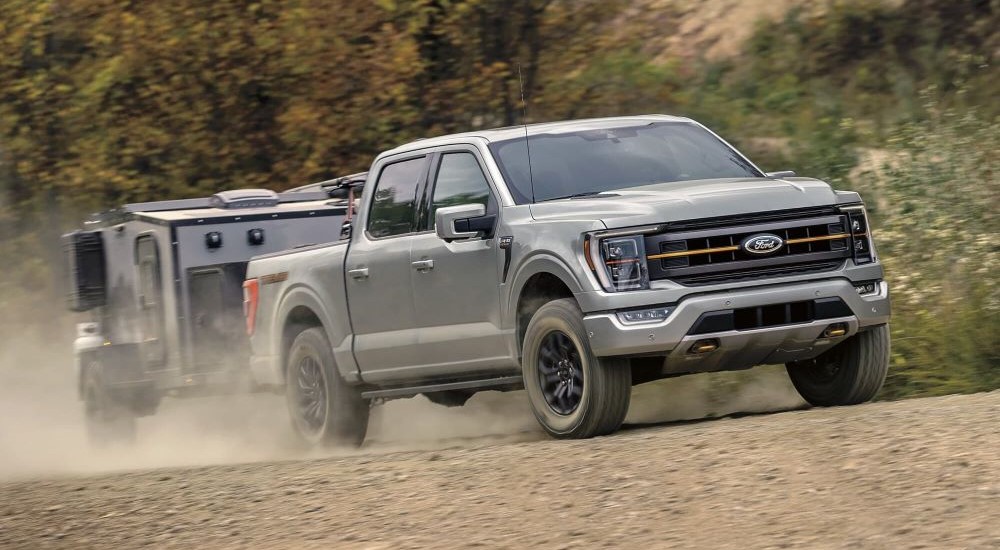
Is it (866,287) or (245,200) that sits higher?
(245,200)

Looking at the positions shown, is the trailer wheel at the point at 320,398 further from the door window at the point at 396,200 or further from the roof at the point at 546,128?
the roof at the point at 546,128

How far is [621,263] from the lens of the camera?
27.1 feet

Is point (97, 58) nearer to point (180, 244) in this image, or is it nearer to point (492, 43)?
point (492, 43)

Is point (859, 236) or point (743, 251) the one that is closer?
point (743, 251)

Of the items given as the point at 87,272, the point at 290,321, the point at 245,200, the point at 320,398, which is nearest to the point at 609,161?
the point at 320,398

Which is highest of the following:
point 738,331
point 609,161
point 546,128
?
point 546,128

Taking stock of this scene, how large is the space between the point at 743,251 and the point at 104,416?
24.9 ft

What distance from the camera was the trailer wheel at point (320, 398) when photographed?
35.6 ft

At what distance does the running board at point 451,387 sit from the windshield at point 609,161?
3.37ft

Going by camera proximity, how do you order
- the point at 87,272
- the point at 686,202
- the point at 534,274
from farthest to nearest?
the point at 87,272 → the point at 534,274 → the point at 686,202

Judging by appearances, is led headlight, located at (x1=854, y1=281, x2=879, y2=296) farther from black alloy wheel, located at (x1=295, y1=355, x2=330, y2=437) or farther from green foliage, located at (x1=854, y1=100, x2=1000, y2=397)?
black alloy wheel, located at (x1=295, y1=355, x2=330, y2=437)

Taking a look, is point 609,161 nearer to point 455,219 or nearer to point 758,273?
point 455,219

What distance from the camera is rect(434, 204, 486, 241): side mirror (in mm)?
9070

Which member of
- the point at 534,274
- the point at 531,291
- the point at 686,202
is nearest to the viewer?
the point at 686,202
